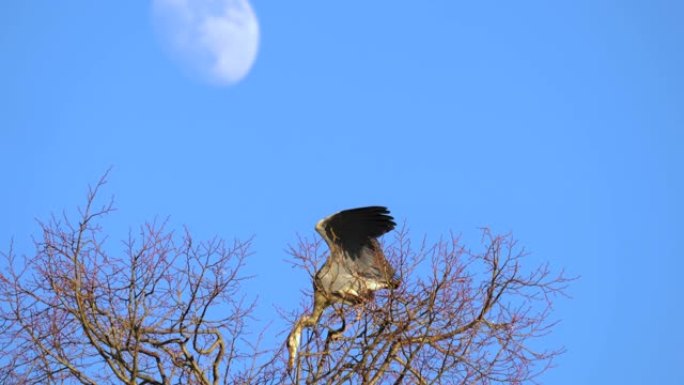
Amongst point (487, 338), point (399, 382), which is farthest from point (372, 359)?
point (487, 338)

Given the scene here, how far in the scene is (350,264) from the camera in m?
10.0

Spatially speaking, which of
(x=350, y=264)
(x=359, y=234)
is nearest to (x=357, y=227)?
(x=359, y=234)

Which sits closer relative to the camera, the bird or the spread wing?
the bird

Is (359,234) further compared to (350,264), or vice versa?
(359,234)

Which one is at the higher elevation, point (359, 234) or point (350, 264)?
point (359, 234)

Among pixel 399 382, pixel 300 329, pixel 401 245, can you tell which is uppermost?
pixel 401 245

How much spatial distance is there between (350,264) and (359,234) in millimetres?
318

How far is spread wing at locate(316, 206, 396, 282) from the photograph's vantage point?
393 inches

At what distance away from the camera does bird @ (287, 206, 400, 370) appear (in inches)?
380

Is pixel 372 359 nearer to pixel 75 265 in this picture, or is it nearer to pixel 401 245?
pixel 401 245

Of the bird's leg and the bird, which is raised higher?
the bird

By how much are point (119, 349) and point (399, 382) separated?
2.41m

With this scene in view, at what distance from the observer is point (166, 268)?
9477 mm

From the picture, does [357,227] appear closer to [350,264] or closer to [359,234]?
[359,234]
